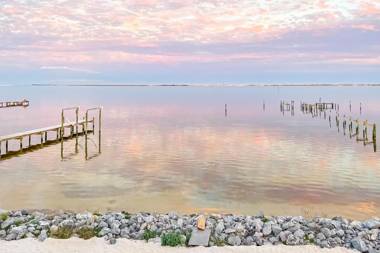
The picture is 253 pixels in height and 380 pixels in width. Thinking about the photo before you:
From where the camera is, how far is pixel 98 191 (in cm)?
2158

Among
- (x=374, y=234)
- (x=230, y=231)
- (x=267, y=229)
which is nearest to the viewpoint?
(x=374, y=234)

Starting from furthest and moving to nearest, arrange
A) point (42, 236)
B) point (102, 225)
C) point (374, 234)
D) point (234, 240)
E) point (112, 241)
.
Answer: point (102, 225), point (374, 234), point (42, 236), point (234, 240), point (112, 241)

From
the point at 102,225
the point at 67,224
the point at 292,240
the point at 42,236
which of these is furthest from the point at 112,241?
the point at 292,240

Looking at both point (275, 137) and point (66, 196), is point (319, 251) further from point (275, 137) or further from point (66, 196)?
point (275, 137)

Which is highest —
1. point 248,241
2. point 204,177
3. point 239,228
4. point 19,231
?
point 239,228

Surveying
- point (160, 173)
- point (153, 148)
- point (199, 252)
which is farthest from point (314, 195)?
point (153, 148)

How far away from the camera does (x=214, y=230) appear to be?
478 inches

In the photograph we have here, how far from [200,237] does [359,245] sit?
418cm

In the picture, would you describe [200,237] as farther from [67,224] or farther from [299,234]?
[67,224]

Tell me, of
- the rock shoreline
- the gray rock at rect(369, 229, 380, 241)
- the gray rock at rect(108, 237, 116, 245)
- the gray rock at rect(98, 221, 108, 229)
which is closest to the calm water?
the rock shoreline

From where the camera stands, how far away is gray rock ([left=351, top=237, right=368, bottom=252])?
11164 millimetres

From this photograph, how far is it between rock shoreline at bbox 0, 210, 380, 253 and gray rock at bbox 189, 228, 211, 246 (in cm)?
10

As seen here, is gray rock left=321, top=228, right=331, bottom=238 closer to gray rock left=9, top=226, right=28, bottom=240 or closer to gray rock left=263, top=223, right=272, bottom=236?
gray rock left=263, top=223, right=272, bottom=236

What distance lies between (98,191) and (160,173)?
206 inches
